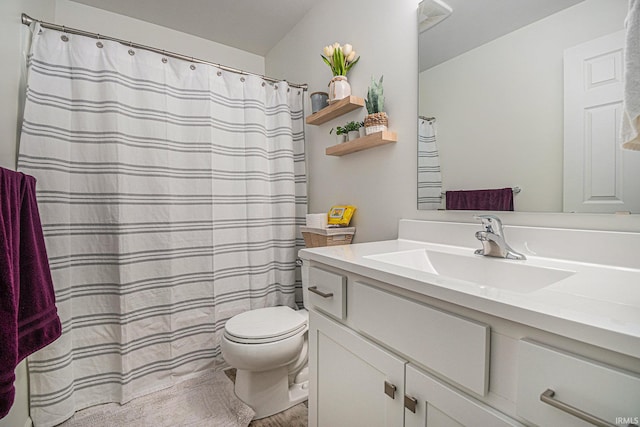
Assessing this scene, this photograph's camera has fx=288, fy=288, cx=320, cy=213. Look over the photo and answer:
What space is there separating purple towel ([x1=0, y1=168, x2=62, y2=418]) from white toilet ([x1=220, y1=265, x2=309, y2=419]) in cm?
69

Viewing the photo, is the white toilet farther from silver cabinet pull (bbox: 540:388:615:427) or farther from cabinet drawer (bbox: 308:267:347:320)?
silver cabinet pull (bbox: 540:388:615:427)

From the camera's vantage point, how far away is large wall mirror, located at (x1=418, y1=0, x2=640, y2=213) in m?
0.89

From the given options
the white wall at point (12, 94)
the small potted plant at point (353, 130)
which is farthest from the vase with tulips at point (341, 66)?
the white wall at point (12, 94)

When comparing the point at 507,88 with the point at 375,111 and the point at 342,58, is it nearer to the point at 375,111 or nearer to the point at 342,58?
the point at 375,111

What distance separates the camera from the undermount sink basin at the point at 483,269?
0.81 m

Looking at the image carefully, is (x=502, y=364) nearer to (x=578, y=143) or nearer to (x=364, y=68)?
(x=578, y=143)

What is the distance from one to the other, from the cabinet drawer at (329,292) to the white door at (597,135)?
741 millimetres

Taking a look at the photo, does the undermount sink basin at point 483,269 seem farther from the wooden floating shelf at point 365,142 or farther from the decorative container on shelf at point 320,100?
the decorative container on shelf at point 320,100

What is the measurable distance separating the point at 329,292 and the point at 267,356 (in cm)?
63

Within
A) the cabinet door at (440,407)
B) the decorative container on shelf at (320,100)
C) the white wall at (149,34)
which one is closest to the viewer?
the cabinet door at (440,407)

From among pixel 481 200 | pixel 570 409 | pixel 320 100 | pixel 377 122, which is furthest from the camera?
pixel 320 100

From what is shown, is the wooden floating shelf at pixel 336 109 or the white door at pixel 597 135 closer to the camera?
the white door at pixel 597 135

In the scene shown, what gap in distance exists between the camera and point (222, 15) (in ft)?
7.02

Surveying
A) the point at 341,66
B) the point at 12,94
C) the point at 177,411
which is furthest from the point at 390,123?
the point at 177,411
